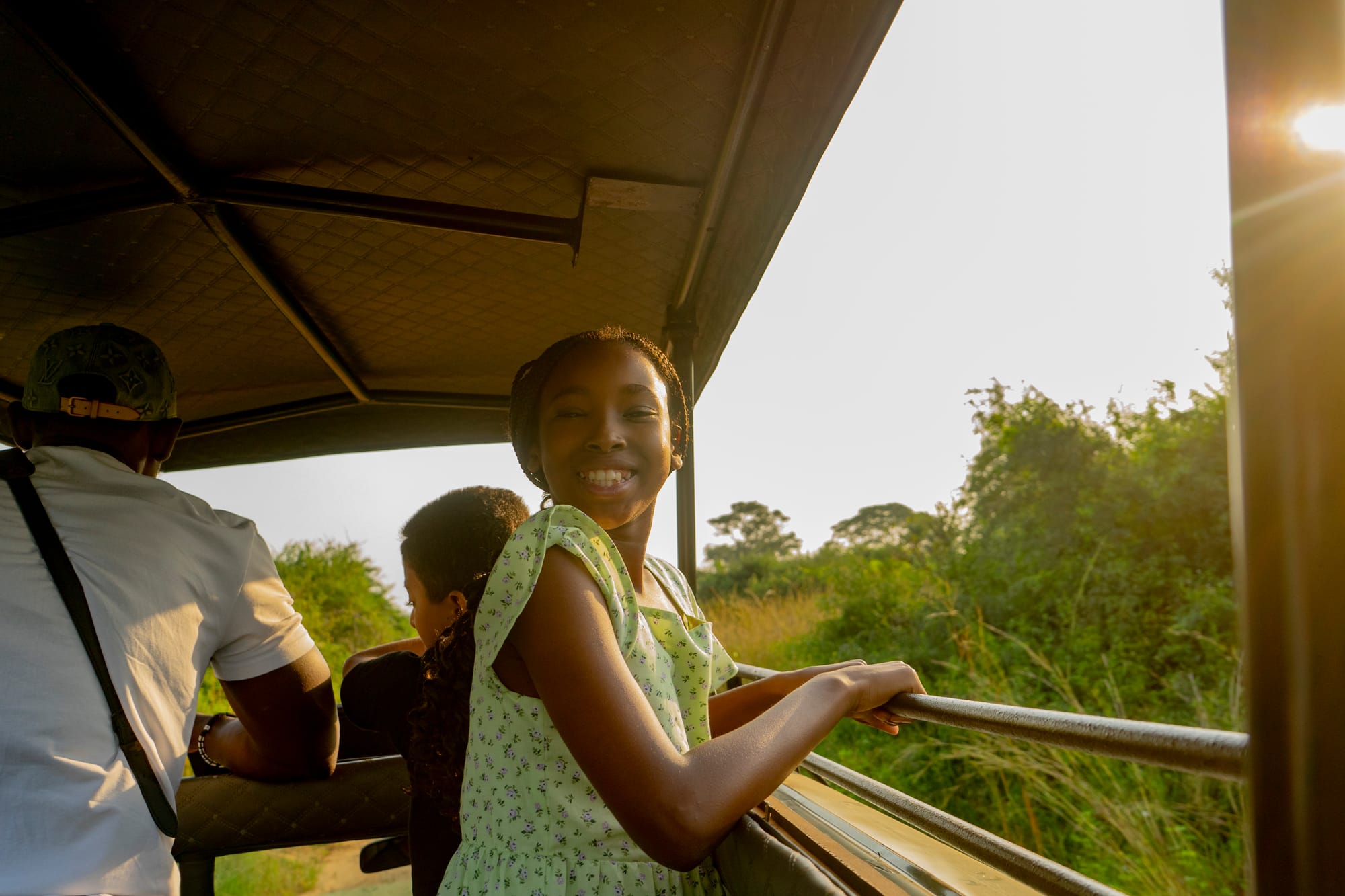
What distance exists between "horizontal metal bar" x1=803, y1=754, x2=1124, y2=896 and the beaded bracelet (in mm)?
1545

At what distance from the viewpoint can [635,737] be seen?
102cm

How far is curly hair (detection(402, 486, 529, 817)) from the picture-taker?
160 centimetres

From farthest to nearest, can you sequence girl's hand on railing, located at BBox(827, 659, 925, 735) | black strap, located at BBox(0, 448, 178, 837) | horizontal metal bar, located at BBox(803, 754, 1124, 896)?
black strap, located at BBox(0, 448, 178, 837), girl's hand on railing, located at BBox(827, 659, 925, 735), horizontal metal bar, located at BBox(803, 754, 1124, 896)

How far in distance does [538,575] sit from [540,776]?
1.09ft

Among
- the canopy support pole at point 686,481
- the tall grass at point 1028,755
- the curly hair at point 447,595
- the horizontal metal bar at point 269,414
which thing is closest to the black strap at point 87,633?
the curly hair at point 447,595

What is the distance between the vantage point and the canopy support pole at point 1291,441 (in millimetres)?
404

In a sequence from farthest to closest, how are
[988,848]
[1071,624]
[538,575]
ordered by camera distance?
[1071,624], [538,575], [988,848]

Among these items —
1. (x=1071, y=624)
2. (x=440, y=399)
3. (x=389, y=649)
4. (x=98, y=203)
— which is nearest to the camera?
(x=98, y=203)

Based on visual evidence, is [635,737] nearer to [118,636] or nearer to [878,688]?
[878,688]

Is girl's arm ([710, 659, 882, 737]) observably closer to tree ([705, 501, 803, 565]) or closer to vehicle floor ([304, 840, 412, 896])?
vehicle floor ([304, 840, 412, 896])

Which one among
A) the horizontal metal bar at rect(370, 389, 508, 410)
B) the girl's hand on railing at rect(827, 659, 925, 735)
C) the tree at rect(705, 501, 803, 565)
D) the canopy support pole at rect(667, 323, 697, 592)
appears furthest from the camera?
the tree at rect(705, 501, 803, 565)

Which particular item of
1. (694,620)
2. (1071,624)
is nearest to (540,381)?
(694,620)

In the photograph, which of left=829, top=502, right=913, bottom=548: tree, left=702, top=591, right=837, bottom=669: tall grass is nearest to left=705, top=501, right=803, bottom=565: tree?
left=829, top=502, right=913, bottom=548: tree

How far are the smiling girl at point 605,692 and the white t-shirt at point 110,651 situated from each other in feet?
1.75
